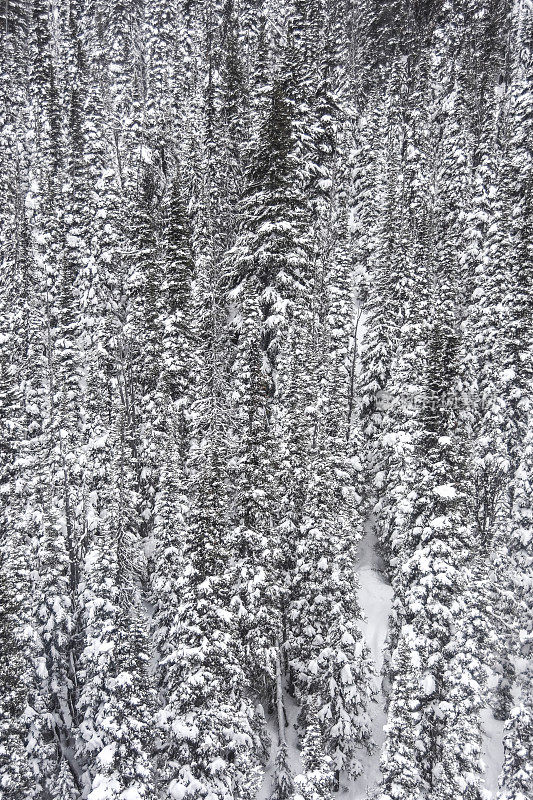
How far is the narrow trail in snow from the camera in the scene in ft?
86.5

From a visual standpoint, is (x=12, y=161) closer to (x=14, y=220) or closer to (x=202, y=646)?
(x=14, y=220)

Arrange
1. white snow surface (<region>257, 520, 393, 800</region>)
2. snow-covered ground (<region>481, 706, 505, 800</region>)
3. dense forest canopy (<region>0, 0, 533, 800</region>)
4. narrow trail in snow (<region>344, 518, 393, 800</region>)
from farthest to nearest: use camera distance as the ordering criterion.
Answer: snow-covered ground (<region>481, 706, 505, 800</region>) < narrow trail in snow (<region>344, 518, 393, 800</region>) < white snow surface (<region>257, 520, 393, 800</region>) < dense forest canopy (<region>0, 0, 533, 800</region>)

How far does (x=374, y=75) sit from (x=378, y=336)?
54.6 m

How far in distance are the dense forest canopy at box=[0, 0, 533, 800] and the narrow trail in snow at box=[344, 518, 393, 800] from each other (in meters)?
0.16

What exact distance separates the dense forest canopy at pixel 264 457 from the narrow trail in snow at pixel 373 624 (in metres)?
0.16

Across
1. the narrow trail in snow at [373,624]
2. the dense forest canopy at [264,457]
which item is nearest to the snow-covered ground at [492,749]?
the dense forest canopy at [264,457]

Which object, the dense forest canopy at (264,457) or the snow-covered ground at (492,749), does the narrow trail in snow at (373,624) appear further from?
the snow-covered ground at (492,749)

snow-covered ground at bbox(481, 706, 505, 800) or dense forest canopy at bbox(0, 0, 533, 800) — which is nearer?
dense forest canopy at bbox(0, 0, 533, 800)

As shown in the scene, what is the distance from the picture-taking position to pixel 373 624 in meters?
33.4

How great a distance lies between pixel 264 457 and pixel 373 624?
15829 mm

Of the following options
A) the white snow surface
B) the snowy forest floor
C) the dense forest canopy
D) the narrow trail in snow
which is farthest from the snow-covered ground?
the white snow surface

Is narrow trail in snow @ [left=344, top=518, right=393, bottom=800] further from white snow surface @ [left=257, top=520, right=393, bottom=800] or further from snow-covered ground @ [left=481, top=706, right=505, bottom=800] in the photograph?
snow-covered ground @ [left=481, top=706, right=505, bottom=800]

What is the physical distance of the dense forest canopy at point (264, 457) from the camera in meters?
19.8

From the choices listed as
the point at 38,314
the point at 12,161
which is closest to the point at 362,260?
the point at 38,314
